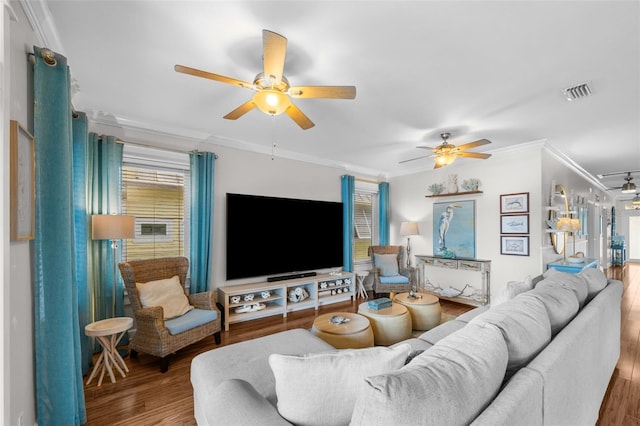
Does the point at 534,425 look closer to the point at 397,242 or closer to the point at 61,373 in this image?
the point at 61,373

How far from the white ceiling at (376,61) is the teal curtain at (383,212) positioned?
2.46 m

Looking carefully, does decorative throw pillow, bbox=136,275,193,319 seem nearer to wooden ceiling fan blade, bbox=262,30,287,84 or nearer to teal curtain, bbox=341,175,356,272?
wooden ceiling fan blade, bbox=262,30,287,84

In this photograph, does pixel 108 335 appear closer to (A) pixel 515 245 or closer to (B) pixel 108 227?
(B) pixel 108 227

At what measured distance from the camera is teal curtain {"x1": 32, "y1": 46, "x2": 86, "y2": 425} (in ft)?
5.38

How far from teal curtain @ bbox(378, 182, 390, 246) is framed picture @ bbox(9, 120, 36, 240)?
5262 millimetres

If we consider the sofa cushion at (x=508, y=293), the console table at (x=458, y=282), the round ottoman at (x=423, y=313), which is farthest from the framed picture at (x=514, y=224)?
the sofa cushion at (x=508, y=293)

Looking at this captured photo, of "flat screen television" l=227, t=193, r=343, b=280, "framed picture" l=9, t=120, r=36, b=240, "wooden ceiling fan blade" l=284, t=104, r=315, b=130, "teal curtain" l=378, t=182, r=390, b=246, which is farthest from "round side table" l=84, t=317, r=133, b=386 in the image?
"teal curtain" l=378, t=182, r=390, b=246

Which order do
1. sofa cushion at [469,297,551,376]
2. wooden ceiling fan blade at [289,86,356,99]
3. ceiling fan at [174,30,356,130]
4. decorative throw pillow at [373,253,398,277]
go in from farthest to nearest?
decorative throw pillow at [373,253,398,277] < wooden ceiling fan blade at [289,86,356,99] < ceiling fan at [174,30,356,130] < sofa cushion at [469,297,551,376]

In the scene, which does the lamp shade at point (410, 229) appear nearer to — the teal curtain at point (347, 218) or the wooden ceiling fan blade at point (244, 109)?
the teal curtain at point (347, 218)

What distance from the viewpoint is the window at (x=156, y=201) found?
3.31 metres

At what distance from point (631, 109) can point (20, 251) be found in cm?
506

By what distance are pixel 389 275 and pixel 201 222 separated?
11.0 ft

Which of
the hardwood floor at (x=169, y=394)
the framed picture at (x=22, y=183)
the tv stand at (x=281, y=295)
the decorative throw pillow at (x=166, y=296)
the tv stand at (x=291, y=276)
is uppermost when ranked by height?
the framed picture at (x=22, y=183)

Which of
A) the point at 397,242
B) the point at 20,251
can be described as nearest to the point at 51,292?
the point at 20,251
